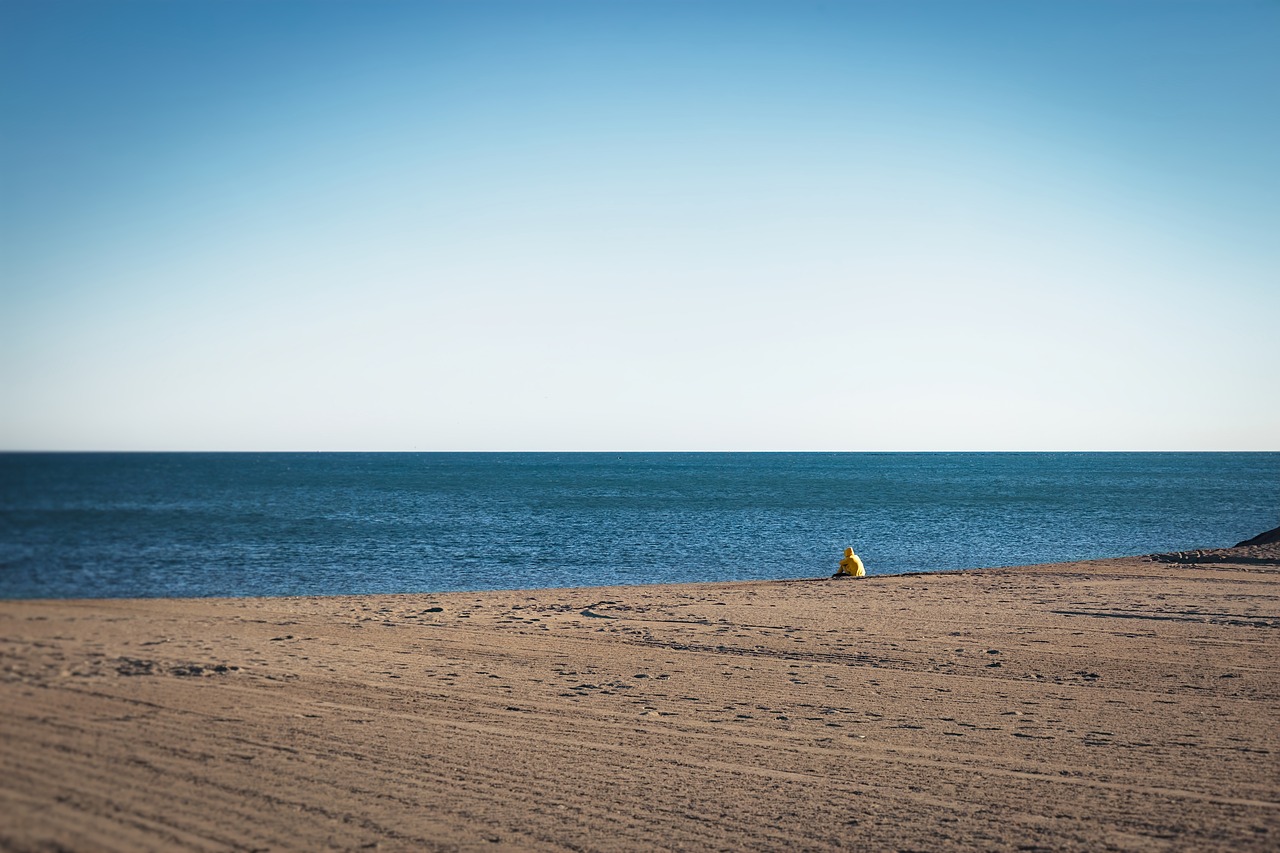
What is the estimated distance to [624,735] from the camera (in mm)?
8508

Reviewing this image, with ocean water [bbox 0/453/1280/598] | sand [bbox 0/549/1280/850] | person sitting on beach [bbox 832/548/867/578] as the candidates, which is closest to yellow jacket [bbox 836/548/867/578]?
person sitting on beach [bbox 832/548/867/578]

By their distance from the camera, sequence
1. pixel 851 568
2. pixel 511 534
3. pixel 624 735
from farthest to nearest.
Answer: pixel 511 534
pixel 851 568
pixel 624 735

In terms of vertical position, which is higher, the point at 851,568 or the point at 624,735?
the point at 624,735

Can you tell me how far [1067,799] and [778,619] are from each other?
874 cm

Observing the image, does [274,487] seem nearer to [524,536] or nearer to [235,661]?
[524,536]

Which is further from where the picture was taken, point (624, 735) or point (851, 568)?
point (851, 568)

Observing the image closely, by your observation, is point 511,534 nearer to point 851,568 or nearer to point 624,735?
point 851,568

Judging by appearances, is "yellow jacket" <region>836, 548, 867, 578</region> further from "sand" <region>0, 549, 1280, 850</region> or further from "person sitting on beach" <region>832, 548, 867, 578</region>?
"sand" <region>0, 549, 1280, 850</region>

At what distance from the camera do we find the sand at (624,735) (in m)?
4.79

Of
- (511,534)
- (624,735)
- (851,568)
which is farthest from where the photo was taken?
(511,534)

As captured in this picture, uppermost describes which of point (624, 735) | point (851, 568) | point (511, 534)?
point (624, 735)

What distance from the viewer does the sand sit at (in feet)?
15.7

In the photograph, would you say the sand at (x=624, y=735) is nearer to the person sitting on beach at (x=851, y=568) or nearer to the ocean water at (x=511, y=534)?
the ocean water at (x=511, y=534)

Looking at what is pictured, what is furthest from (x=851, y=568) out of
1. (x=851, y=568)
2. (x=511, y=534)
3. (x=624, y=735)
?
(x=511, y=534)
